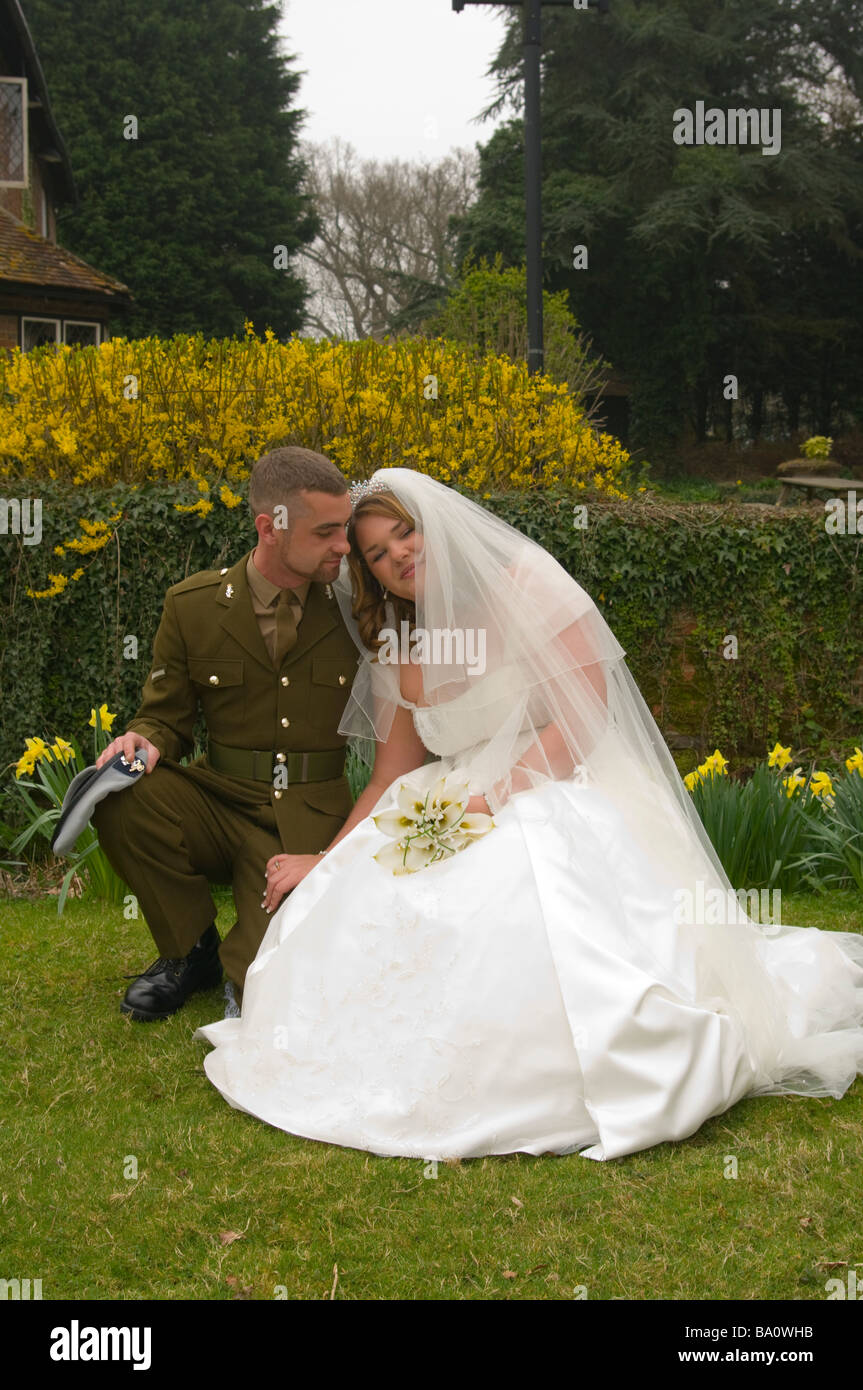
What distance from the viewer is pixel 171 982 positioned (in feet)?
13.3

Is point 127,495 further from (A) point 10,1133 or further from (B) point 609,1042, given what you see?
(B) point 609,1042

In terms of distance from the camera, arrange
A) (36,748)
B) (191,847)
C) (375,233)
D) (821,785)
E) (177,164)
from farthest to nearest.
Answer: (375,233)
(177,164)
(36,748)
(821,785)
(191,847)

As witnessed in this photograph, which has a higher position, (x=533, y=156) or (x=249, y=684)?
(x=533, y=156)

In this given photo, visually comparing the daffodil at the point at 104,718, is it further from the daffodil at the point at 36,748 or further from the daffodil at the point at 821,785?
the daffodil at the point at 821,785

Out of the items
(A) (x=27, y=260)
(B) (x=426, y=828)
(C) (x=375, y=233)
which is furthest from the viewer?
(C) (x=375, y=233)

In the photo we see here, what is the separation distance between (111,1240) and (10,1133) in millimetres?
674

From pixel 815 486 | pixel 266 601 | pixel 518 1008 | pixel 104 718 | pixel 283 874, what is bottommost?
pixel 518 1008

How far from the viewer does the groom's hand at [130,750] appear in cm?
384

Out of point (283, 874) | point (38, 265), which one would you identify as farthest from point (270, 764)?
point (38, 265)

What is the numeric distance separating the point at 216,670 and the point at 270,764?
1.19 ft

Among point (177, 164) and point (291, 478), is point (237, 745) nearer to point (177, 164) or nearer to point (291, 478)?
point (291, 478)

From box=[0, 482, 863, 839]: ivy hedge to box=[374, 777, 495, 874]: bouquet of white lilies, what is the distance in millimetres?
3015

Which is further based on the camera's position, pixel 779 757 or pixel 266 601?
pixel 779 757

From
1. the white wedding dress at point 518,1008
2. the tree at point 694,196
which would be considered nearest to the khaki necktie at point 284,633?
the white wedding dress at point 518,1008
